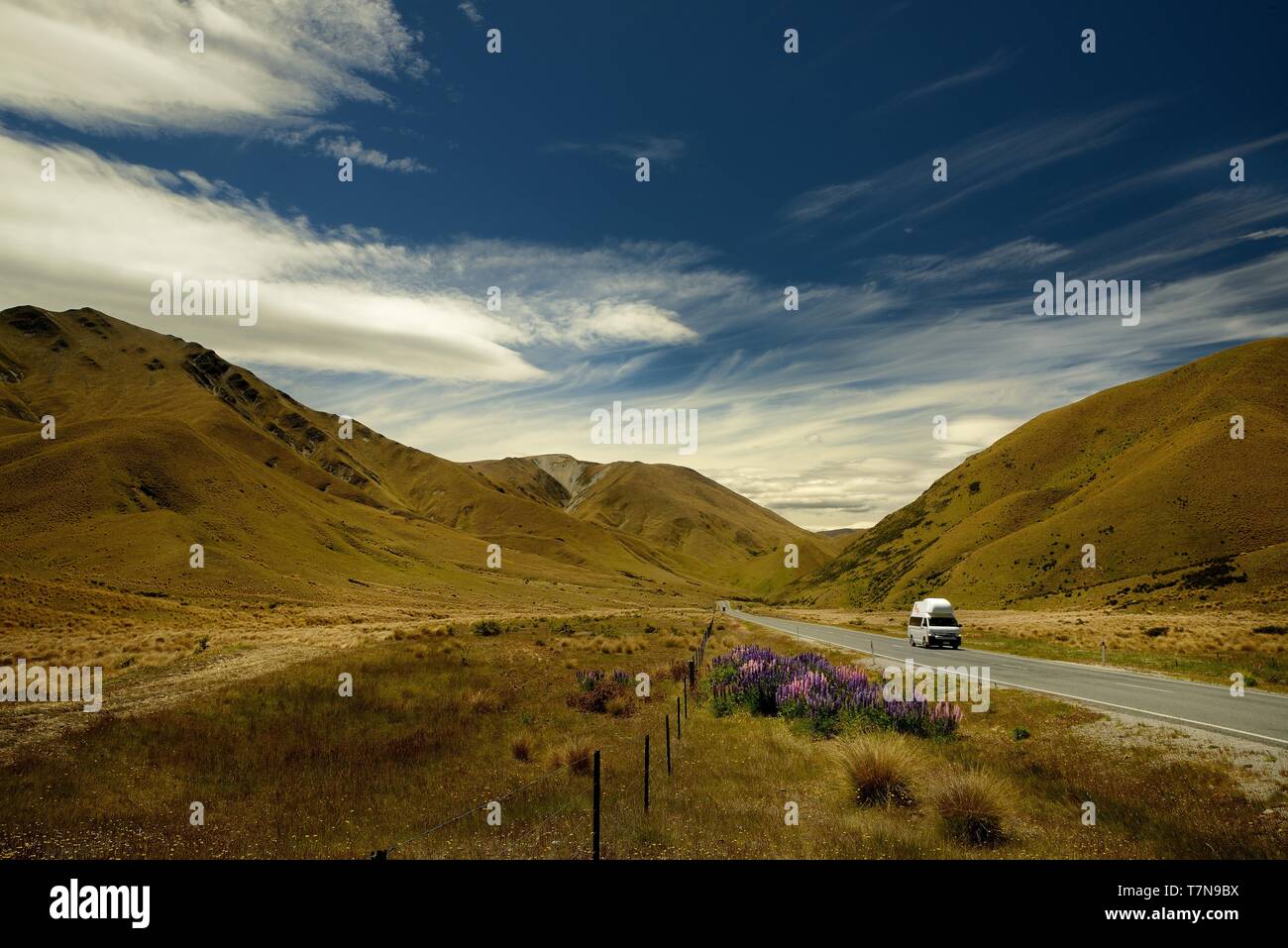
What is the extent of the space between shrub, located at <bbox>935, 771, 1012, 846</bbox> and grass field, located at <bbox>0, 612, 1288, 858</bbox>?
3 centimetres

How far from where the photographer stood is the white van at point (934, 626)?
108ft

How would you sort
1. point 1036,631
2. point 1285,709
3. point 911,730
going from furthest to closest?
1. point 1036,631
2. point 1285,709
3. point 911,730

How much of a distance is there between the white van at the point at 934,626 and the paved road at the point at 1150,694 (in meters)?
5.89

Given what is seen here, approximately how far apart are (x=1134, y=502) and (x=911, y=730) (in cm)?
9463

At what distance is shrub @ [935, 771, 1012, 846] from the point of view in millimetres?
7836

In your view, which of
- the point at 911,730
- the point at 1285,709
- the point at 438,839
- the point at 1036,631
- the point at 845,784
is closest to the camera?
the point at 438,839

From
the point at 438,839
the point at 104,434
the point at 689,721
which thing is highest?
the point at 104,434

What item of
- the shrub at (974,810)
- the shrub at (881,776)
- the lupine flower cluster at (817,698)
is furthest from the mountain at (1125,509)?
the shrub at (974,810)

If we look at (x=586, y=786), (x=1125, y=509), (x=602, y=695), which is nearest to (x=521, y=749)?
(x=586, y=786)

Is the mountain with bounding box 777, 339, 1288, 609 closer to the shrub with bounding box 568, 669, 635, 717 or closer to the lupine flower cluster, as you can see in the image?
the lupine flower cluster

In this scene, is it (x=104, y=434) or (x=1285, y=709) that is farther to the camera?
(x=104, y=434)
